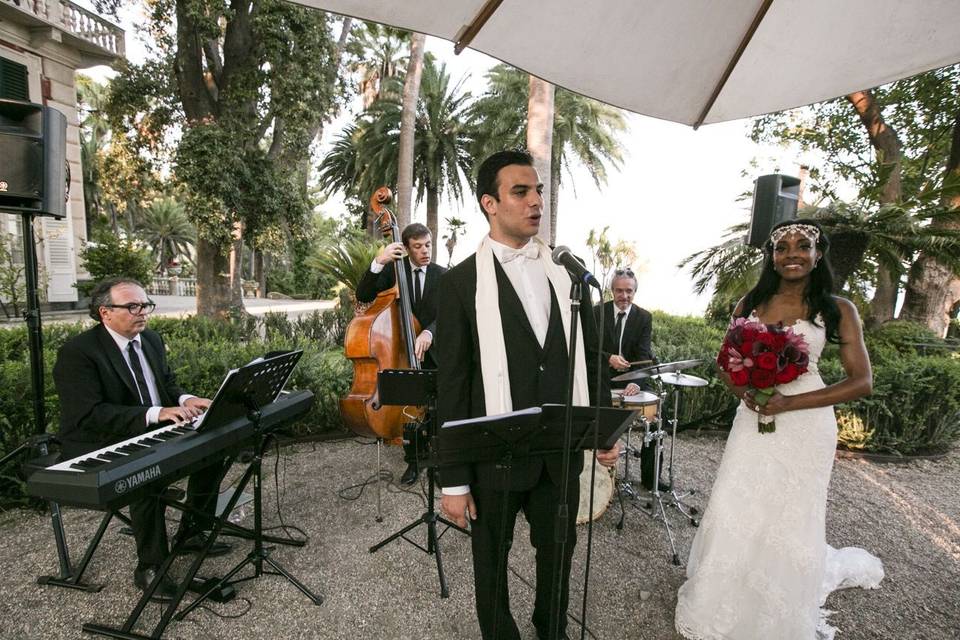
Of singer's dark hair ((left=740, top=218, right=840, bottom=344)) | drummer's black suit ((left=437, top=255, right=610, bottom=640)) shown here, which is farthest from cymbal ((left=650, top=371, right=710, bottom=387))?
drummer's black suit ((left=437, top=255, right=610, bottom=640))

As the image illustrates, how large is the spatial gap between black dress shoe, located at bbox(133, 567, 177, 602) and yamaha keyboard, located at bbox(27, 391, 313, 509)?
867 millimetres

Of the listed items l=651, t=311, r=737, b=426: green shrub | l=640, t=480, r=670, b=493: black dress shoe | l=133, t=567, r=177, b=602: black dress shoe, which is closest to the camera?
l=133, t=567, r=177, b=602: black dress shoe

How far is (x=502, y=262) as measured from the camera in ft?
7.41

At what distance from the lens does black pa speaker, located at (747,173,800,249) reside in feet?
15.2

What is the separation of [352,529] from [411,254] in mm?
2613

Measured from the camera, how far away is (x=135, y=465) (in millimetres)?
2559

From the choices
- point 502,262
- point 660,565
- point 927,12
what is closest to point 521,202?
point 502,262

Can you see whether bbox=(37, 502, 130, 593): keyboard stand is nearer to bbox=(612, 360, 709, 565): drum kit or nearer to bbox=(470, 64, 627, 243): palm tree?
bbox=(612, 360, 709, 565): drum kit

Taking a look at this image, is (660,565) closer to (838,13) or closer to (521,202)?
(521,202)

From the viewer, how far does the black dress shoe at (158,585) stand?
3117mm

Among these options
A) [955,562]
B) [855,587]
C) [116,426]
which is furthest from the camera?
[955,562]

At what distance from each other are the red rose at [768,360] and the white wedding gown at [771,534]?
328 mm

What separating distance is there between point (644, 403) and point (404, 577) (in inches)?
88.0

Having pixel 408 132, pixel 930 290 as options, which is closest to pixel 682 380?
pixel 930 290
